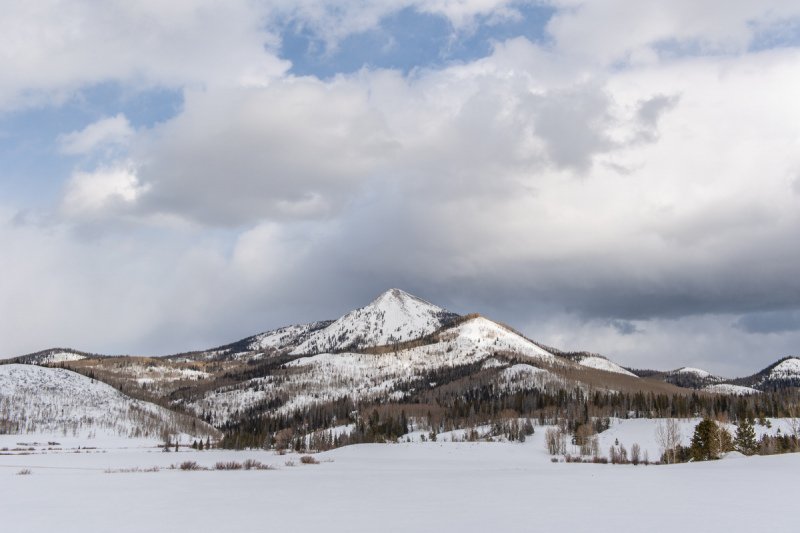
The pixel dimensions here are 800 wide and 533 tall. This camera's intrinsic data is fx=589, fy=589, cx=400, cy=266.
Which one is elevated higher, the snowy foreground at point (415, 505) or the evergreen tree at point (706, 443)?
the snowy foreground at point (415, 505)

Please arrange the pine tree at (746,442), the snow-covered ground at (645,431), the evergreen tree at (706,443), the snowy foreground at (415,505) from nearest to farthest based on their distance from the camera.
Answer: the snowy foreground at (415,505) < the evergreen tree at (706,443) < the pine tree at (746,442) < the snow-covered ground at (645,431)

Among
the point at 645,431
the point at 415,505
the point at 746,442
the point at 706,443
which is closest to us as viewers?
the point at 415,505

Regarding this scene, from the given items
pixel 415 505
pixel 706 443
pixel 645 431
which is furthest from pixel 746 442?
pixel 415 505

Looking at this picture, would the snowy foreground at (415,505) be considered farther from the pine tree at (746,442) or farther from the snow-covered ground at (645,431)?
the snow-covered ground at (645,431)

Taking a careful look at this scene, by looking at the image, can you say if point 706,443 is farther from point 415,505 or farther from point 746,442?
point 415,505

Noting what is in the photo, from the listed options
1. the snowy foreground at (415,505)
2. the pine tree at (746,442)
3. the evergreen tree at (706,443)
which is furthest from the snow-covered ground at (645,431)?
the snowy foreground at (415,505)

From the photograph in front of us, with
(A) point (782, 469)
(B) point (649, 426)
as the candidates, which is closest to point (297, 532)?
(A) point (782, 469)

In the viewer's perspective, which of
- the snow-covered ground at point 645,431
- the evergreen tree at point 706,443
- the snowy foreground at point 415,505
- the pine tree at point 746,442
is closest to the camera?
the snowy foreground at point 415,505

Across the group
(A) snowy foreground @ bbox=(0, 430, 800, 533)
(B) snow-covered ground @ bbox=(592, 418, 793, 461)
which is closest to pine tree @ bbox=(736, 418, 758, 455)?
(B) snow-covered ground @ bbox=(592, 418, 793, 461)

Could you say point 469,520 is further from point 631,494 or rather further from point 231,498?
point 231,498

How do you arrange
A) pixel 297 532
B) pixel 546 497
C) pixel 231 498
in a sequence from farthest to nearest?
1. pixel 231 498
2. pixel 546 497
3. pixel 297 532

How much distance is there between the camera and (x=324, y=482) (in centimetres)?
4394

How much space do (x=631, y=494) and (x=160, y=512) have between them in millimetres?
23761

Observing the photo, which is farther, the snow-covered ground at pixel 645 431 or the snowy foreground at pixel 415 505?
the snow-covered ground at pixel 645 431
